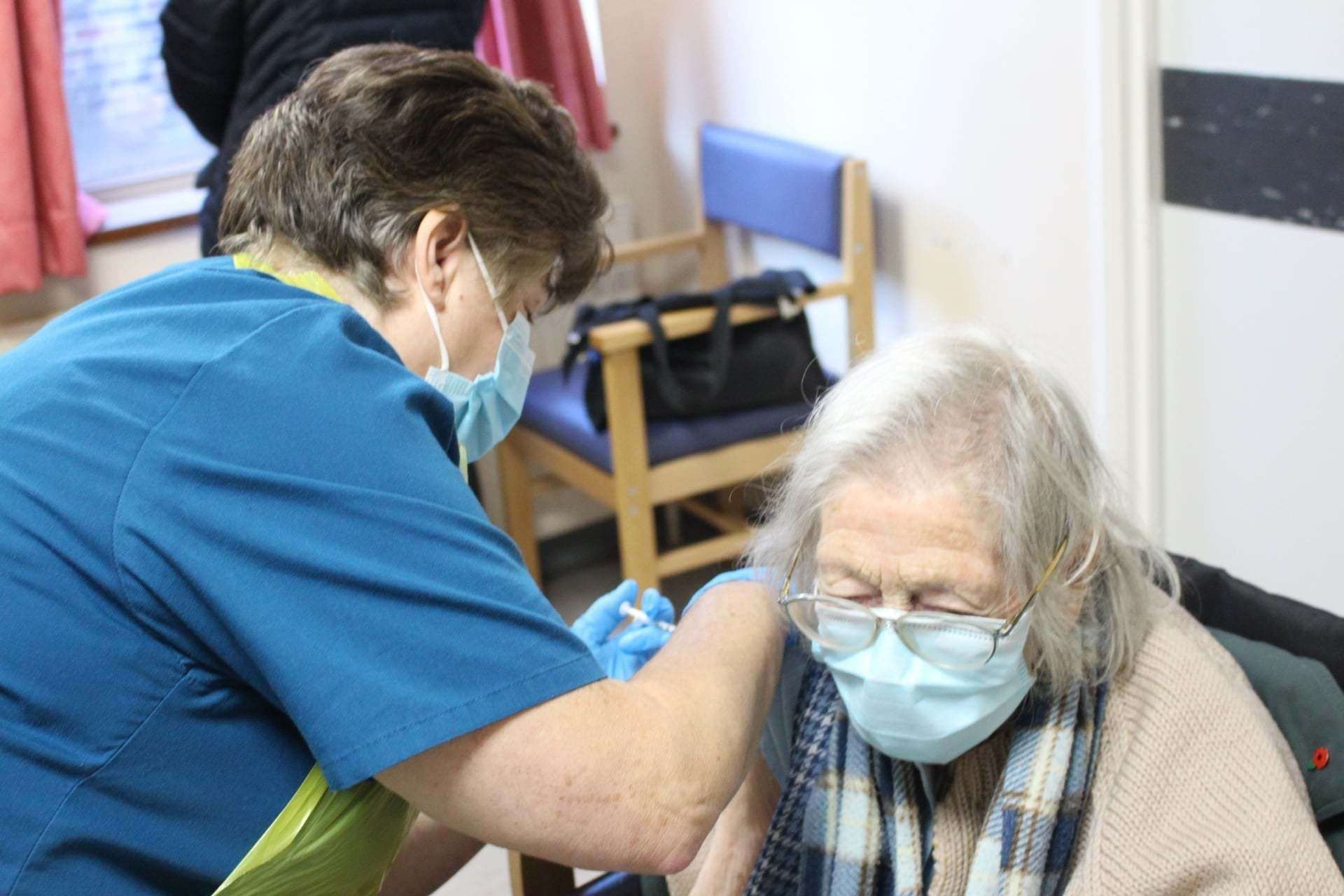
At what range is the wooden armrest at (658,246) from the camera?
349 centimetres

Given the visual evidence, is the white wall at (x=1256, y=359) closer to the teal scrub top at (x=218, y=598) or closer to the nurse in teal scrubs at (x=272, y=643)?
the nurse in teal scrubs at (x=272, y=643)

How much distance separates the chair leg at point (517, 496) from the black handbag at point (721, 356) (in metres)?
0.54

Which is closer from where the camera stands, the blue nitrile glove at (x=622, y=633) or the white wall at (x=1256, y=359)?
the blue nitrile glove at (x=622, y=633)

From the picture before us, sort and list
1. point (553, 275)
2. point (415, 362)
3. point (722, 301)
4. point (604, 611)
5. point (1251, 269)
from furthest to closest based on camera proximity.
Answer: point (722, 301) < point (1251, 269) < point (604, 611) < point (553, 275) < point (415, 362)

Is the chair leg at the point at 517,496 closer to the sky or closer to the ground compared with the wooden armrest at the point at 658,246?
closer to the ground

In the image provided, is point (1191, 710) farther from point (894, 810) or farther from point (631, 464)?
point (631, 464)

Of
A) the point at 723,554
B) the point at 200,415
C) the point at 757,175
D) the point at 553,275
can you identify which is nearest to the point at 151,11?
the point at 757,175

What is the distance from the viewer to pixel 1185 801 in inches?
46.2

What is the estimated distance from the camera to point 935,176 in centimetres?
298

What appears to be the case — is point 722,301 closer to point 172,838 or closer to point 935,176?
point 935,176

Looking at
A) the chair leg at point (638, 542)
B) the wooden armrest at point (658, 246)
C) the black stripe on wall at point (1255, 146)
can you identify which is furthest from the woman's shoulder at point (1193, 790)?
the wooden armrest at point (658, 246)

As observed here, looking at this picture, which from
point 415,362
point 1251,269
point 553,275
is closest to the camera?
point 415,362

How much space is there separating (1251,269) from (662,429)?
1206 mm

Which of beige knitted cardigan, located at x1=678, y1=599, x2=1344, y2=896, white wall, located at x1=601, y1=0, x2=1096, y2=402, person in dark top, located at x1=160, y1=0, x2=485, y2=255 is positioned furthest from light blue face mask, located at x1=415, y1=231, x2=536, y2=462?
A: person in dark top, located at x1=160, y1=0, x2=485, y2=255
